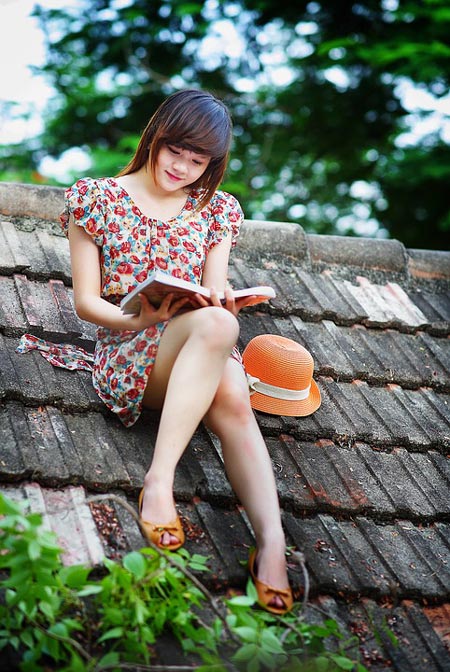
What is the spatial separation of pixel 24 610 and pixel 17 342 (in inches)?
40.8

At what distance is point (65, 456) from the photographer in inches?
76.5

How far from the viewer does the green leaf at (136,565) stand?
156cm

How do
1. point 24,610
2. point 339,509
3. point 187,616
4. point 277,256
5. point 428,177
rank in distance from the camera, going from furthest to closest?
point 428,177
point 277,256
point 339,509
point 187,616
point 24,610

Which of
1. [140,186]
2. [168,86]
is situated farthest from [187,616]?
[168,86]

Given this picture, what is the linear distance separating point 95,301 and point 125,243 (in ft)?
0.80

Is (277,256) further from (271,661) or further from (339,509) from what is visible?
(271,661)

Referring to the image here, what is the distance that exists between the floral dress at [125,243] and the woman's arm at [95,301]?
0.12 feet

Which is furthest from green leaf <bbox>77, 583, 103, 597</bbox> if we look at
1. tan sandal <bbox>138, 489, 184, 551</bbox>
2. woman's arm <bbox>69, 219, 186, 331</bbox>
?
woman's arm <bbox>69, 219, 186, 331</bbox>

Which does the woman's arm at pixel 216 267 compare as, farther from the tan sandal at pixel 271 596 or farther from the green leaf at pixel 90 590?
Answer: the green leaf at pixel 90 590

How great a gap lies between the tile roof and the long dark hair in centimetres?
65

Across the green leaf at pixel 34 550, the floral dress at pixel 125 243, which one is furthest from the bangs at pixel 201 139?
the green leaf at pixel 34 550

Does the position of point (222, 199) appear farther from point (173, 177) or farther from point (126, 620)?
point (126, 620)

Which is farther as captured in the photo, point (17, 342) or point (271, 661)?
point (17, 342)

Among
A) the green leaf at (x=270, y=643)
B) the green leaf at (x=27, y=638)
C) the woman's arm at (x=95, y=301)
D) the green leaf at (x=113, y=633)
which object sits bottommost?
the green leaf at (x=270, y=643)
